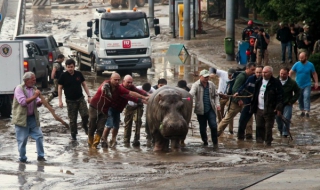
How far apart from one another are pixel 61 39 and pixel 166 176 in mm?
36578

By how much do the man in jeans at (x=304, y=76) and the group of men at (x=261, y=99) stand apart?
203 centimetres

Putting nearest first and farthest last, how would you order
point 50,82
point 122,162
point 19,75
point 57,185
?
point 57,185 → point 122,162 → point 19,75 → point 50,82

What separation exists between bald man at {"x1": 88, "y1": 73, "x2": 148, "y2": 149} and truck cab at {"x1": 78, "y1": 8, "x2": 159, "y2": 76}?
1477 cm

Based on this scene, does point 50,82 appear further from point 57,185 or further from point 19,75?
point 57,185

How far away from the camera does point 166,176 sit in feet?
41.4

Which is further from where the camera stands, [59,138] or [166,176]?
[59,138]

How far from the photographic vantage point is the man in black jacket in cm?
1614

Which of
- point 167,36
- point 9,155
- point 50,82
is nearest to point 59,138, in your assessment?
point 9,155

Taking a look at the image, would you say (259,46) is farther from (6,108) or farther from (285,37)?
(6,108)

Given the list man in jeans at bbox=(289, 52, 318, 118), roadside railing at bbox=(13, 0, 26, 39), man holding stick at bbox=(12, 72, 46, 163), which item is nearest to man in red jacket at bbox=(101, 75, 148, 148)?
man holding stick at bbox=(12, 72, 46, 163)

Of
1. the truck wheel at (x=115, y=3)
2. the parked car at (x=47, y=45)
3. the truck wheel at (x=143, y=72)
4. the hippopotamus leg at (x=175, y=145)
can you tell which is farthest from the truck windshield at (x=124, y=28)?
the truck wheel at (x=115, y=3)

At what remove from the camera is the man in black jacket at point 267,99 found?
1614 cm

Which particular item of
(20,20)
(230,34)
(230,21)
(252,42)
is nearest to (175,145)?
(252,42)

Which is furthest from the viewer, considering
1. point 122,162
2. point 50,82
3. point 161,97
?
point 50,82
